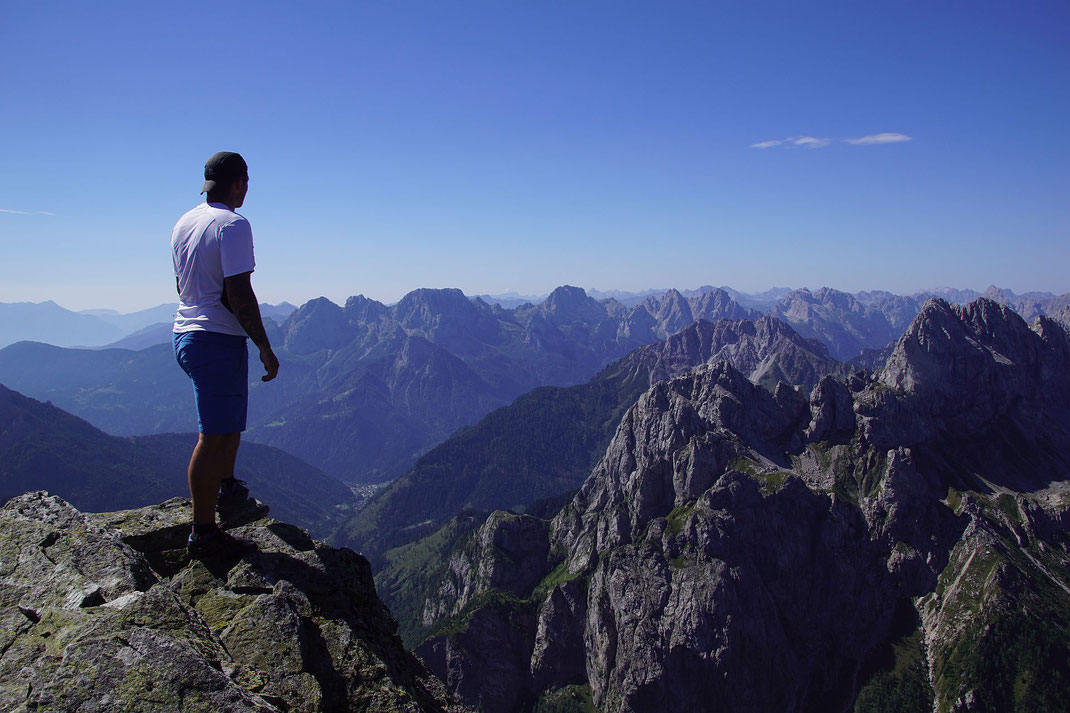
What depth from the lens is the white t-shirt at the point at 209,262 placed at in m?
11.7

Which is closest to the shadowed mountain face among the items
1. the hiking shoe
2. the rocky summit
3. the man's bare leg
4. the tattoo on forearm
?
the rocky summit

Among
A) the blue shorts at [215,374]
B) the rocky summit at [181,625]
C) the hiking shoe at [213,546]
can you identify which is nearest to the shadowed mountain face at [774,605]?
the rocky summit at [181,625]

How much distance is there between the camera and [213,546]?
40.4 feet

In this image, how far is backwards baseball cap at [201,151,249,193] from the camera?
509 inches

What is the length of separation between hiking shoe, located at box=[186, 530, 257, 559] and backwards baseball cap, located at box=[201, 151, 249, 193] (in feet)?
25.9

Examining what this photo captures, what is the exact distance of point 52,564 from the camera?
9.50m

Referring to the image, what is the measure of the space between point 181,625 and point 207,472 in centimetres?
480

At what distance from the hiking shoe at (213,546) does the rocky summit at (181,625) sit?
0.21 m

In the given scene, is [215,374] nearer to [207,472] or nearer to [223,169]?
[207,472]

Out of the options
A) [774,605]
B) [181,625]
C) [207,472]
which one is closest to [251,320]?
[207,472]

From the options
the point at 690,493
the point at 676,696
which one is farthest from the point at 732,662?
the point at 690,493

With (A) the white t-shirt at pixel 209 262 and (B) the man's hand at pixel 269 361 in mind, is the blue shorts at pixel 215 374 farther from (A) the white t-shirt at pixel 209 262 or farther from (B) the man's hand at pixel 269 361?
(B) the man's hand at pixel 269 361

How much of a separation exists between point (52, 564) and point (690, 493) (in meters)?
187

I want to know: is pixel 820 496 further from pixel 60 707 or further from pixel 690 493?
pixel 60 707
